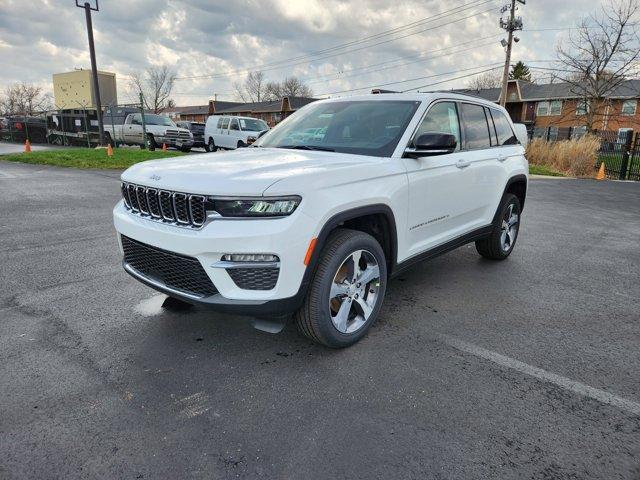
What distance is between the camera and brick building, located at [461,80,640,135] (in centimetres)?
4409

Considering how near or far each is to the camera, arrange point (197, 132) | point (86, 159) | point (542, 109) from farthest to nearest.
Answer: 1. point (542, 109)
2. point (197, 132)
3. point (86, 159)

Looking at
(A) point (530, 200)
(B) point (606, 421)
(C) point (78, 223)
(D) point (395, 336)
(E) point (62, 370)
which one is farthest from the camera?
(A) point (530, 200)

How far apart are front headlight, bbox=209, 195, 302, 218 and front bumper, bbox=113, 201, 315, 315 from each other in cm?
4

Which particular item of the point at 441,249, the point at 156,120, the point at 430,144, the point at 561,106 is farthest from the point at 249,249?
the point at 561,106

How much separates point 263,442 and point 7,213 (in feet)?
23.4

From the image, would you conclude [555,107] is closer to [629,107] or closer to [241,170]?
[629,107]

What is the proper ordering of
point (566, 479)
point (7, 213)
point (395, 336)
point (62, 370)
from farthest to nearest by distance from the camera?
point (7, 213) < point (395, 336) < point (62, 370) < point (566, 479)

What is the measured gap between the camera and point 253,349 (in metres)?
3.25

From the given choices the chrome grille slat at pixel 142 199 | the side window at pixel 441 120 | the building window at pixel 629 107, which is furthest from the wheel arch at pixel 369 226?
the building window at pixel 629 107

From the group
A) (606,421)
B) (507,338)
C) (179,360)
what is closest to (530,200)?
(507,338)

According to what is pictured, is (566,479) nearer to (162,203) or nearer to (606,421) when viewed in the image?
(606,421)

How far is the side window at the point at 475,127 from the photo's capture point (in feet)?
15.0

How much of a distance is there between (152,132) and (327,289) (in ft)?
67.1

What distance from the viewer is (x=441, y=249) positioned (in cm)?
419
